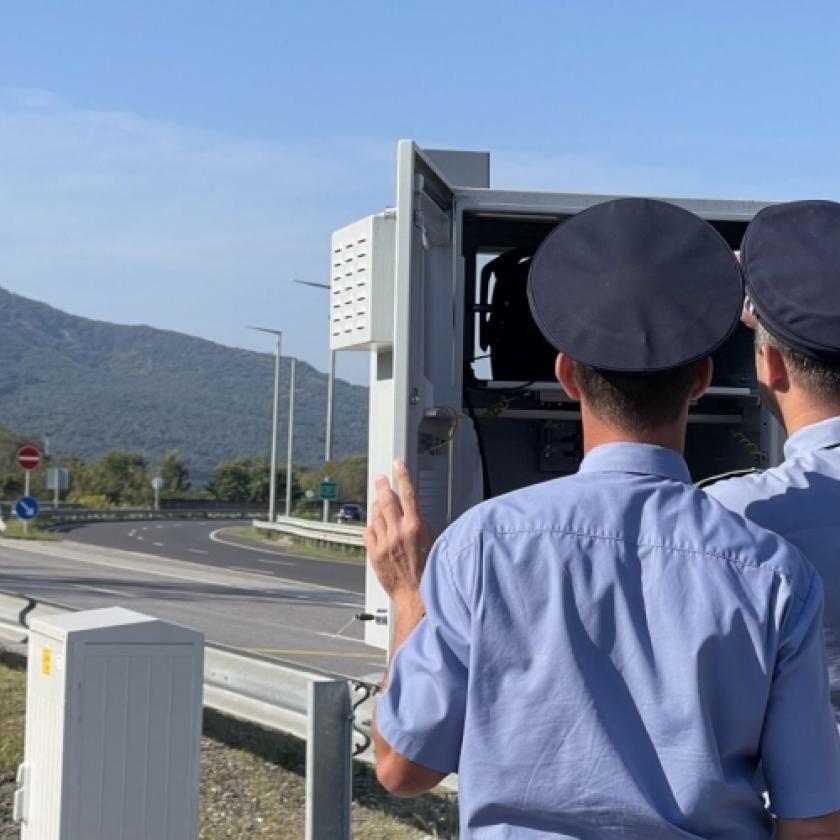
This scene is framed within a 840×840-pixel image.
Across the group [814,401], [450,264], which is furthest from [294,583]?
[814,401]

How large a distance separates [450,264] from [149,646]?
172cm

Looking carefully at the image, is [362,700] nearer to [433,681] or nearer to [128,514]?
[433,681]

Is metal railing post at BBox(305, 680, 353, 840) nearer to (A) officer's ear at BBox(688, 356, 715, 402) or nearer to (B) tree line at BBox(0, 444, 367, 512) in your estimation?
(A) officer's ear at BBox(688, 356, 715, 402)

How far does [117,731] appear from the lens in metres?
4.97

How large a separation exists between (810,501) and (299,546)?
133 feet

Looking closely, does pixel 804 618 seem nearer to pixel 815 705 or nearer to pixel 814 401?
pixel 815 705

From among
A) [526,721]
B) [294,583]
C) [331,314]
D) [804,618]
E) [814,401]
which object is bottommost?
[294,583]

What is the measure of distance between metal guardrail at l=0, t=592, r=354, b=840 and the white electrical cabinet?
0.48 m

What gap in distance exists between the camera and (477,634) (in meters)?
1.81

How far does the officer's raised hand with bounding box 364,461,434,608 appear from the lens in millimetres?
2133

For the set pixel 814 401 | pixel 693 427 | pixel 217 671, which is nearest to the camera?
pixel 814 401

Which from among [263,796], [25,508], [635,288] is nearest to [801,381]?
[635,288]

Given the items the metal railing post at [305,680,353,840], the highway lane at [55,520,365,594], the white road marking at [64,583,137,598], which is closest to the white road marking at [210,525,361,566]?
the highway lane at [55,520,365,594]

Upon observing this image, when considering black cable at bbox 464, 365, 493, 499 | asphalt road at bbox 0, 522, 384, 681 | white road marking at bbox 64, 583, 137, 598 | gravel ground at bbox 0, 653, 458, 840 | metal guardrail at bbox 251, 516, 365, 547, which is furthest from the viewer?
metal guardrail at bbox 251, 516, 365, 547
